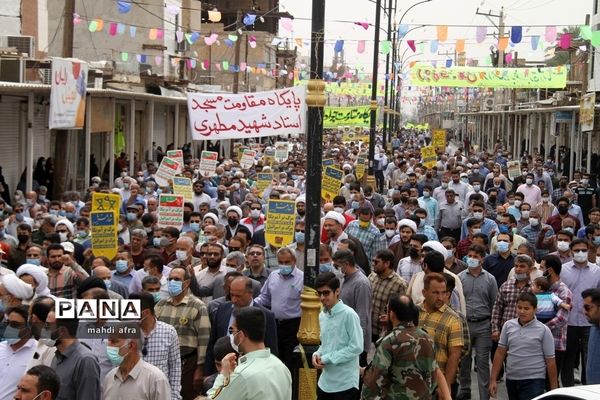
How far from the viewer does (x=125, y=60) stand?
41281 mm

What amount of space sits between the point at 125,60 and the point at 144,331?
34.5 meters

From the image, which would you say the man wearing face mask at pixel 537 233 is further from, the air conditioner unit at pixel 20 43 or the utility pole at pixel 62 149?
the air conditioner unit at pixel 20 43

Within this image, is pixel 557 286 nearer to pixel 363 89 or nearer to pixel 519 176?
pixel 519 176

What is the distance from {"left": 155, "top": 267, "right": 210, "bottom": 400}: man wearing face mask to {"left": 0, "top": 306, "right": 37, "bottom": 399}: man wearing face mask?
1789 mm

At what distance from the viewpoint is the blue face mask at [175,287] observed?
29.9 feet

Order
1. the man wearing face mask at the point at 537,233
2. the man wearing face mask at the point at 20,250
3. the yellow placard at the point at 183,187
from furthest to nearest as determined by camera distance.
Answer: the yellow placard at the point at 183,187, the man wearing face mask at the point at 537,233, the man wearing face mask at the point at 20,250

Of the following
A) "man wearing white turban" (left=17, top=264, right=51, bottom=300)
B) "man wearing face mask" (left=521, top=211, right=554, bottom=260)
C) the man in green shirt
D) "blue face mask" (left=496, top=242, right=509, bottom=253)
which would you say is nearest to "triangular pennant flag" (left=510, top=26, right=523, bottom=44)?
"man wearing face mask" (left=521, top=211, right=554, bottom=260)

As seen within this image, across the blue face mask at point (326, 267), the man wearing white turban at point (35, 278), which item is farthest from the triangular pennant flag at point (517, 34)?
the man wearing white turban at point (35, 278)

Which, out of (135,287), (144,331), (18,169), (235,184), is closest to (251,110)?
(235,184)

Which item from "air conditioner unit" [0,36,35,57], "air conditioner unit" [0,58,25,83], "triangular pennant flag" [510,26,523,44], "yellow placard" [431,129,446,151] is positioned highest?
"triangular pennant flag" [510,26,523,44]

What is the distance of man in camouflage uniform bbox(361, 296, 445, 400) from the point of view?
7.13m

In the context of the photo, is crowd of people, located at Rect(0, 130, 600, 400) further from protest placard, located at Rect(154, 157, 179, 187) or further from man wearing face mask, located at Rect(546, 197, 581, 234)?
protest placard, located at Rect(154, 157, 179, 187)

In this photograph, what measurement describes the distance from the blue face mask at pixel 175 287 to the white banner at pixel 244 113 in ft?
24.4

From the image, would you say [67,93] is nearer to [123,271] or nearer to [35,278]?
[123,271]
